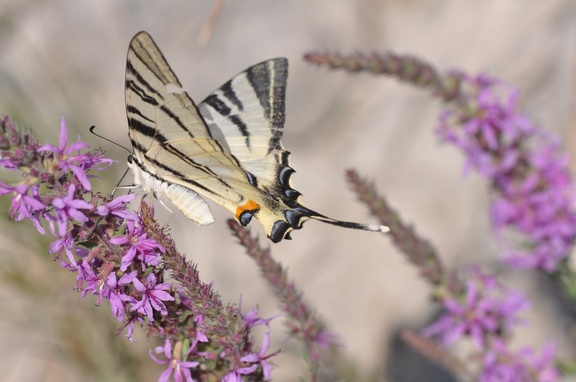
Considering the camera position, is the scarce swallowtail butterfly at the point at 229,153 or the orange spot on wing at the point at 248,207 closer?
the scarce swallowtail butterfly at the point at 229,153

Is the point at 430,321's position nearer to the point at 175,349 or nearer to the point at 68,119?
the point at 68,119

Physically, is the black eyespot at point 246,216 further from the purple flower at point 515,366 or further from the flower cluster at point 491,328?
the purple flower at point 515,366

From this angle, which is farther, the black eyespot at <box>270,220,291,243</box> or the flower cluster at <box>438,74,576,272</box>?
the flower cluster at <box>438,74,576,272</box>

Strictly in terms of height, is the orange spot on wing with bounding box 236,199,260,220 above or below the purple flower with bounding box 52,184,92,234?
above

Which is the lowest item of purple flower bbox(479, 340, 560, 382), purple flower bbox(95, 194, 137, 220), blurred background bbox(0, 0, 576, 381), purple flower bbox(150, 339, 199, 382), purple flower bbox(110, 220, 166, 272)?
purple flower bbox(150, 339, 199, 382)

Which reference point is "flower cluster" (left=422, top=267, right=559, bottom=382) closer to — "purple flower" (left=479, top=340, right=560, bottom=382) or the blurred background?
"purple flower" (left=479, top=340, right=560, bottom=382)

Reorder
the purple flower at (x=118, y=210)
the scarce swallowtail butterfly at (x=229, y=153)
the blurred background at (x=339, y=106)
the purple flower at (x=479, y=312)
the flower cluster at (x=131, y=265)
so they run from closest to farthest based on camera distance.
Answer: the flower cluster at (x=131, y=265) → the purple flower at (x=118, y=210) → the scarce swallowtail butterfly at (x=229, y=153) → the purple flower at (x=479, y=312) → the blurred background at (x=339, y=106)

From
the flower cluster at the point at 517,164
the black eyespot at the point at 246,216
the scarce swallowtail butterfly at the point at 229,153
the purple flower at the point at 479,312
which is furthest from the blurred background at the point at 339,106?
the black eyespot at the point at 246,216

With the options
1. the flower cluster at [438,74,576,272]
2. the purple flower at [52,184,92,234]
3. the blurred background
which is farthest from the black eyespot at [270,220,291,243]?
the blurred background
